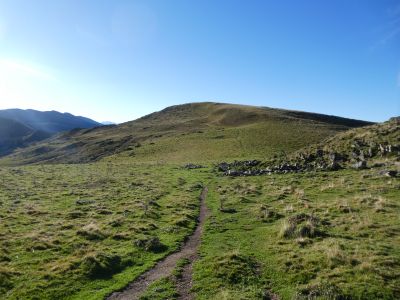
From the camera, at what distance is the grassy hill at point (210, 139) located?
8238 centimetres

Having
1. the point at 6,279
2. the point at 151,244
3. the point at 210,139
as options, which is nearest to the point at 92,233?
the point at 151,244

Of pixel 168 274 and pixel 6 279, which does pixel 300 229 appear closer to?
pixel 168 274

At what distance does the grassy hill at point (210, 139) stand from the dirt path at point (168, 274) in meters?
52.4

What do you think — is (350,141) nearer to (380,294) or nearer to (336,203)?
(336,203)

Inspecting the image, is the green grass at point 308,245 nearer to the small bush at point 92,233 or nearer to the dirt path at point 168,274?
the dirt path at point 168,274

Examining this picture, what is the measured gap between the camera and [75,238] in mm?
22406

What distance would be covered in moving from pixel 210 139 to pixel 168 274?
82.4 meters

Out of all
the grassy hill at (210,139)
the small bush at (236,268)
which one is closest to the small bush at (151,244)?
the small bush at (236,268)

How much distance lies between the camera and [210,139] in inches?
3875

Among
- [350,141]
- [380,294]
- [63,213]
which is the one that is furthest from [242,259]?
[350,141]

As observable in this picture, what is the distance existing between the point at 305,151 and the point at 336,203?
27.7 m

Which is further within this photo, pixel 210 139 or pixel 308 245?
pixel 210 139

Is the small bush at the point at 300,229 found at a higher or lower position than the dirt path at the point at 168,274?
higher

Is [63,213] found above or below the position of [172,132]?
below
